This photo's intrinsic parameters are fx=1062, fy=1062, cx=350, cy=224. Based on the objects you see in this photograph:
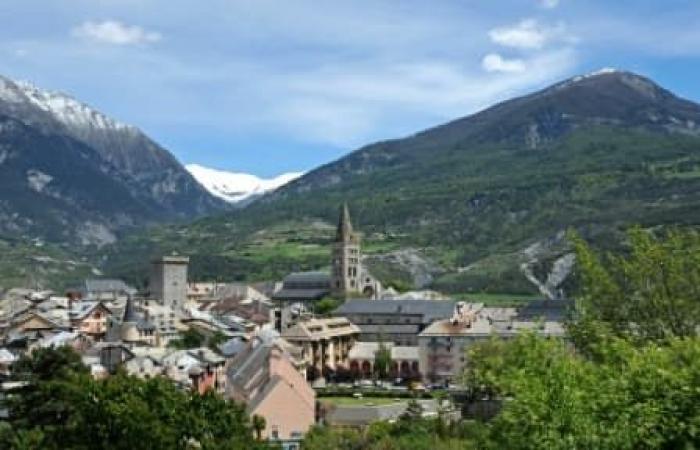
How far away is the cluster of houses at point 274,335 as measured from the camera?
70.0 metres

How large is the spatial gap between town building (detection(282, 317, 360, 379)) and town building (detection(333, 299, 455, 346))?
5.84 m

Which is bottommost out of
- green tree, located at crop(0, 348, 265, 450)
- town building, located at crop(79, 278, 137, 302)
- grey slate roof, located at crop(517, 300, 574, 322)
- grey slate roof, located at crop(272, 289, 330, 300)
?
green tree, located at crop(0, 348, 265, 450)

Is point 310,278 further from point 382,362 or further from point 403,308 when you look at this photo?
point 382,362

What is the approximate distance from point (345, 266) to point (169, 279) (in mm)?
24725

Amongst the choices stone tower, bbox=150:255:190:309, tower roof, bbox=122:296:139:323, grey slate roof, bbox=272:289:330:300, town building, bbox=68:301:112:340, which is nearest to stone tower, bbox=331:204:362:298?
grey slate roof, bbox=272:289:330:300

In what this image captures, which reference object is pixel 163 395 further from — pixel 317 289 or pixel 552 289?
pixel 552 289

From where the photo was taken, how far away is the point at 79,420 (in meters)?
31.6

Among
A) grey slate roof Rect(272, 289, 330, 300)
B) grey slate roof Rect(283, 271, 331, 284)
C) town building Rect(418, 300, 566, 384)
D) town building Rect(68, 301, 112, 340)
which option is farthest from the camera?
grey slate roof Rect(283, 271, 331, 284)

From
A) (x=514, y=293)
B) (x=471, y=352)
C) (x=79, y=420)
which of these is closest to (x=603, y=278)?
(x=471, y=352)

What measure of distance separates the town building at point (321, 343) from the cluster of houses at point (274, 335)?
0.15 meters

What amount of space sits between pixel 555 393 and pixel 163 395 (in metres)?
14.8

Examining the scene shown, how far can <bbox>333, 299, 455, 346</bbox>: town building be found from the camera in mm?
118562

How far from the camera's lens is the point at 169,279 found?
478ft

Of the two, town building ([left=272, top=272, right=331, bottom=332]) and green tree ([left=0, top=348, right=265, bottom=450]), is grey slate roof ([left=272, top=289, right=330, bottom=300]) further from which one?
green tree ([left=0, top=348, right=265, bottom=450])
